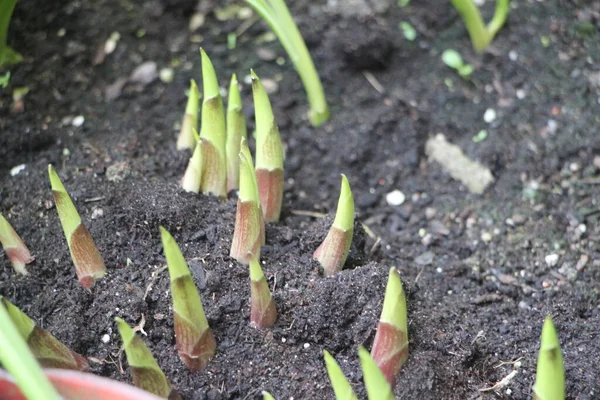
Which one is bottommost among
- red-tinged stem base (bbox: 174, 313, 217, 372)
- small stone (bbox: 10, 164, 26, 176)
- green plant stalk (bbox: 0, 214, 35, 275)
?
red-tinged stem base (bbox: 174, 313, 217, 372)

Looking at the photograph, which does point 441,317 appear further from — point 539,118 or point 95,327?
point 539,118

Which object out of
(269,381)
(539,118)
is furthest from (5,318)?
(539,118)

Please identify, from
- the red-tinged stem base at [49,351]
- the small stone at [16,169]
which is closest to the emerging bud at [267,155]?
the red-tinged stem base at [49,351]

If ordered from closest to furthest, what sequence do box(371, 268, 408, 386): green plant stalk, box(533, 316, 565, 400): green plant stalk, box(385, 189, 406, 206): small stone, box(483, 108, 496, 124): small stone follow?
1. box(533, 316, 565, 400): green plant stalk
2. box(371, 268, 408, 386): green plant stalk
3. box(385, 189, 406, 206): small stone
4. box(483, 108, 496, 124): small stone

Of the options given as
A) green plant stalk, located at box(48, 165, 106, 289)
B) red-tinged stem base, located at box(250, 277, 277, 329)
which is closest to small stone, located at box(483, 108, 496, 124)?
red-tinged stem base, located at box(250, 277, 277, 329)

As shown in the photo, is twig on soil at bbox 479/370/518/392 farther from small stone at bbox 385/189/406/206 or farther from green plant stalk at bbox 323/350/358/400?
small stone at bbox 385/189/406/206
